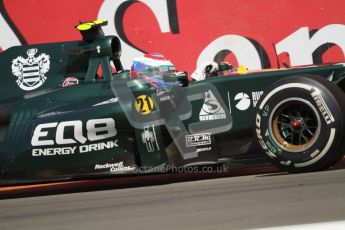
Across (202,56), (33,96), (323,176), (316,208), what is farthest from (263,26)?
(316,208)

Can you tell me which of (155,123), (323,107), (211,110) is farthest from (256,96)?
(155,123)

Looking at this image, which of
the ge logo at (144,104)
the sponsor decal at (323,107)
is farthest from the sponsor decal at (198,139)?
the sponsor decal at (323,107)

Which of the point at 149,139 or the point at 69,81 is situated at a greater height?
the point at 69,81

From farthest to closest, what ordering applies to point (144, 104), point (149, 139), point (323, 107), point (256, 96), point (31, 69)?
point (31, 69)
point (144, 104)
point (149, 139)
point (256, 96)
point (323, 107)

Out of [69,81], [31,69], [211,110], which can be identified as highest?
[31,69]

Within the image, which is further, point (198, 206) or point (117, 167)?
point (117, 167)

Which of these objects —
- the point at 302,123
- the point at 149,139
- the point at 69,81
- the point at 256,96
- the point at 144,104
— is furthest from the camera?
the point at 69,81

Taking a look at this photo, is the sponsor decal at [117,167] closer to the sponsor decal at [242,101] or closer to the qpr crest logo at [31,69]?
the sponsor decal at [242,101]

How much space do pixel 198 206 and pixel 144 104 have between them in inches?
79.7

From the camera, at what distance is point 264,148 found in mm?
5121

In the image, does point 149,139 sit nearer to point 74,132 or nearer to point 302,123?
point 74,132

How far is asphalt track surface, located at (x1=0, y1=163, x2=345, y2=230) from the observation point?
3164mm

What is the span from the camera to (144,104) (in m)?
5.65

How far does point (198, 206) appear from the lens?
3.76 metres
